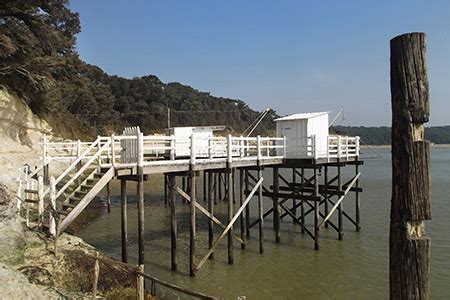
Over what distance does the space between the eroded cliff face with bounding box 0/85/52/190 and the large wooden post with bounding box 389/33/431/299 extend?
1976 cm

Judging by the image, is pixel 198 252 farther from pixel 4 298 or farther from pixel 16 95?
pixel 16 95

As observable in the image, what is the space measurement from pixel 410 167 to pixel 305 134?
561 inches

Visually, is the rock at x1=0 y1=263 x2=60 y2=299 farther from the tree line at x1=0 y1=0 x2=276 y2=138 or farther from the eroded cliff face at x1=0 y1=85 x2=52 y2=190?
the tree line at x1=0 y1=0 x2=276 y2=138

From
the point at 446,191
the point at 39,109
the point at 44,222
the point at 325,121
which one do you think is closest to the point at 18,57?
the point at 39,109

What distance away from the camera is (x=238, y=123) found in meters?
125

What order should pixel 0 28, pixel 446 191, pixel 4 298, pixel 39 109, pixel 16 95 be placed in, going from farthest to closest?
pixel 446 191, pixel 39 109, pixel 16 95, pixel 0 28, pixel 4 298

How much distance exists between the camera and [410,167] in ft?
12.5

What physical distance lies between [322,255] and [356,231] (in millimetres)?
4951

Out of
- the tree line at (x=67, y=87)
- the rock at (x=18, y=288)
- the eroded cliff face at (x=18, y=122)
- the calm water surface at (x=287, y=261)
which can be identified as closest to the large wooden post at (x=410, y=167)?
the rock at (x=18, y=288)

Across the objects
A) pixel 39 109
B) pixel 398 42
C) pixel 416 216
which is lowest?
pixel 416 216

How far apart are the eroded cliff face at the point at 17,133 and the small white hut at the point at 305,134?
13811 mm

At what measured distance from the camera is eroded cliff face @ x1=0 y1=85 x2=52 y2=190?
22581 millimetres

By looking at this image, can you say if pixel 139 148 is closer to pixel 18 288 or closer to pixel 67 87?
pixel 18 288

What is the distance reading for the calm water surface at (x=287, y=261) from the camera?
1172 centimetres
